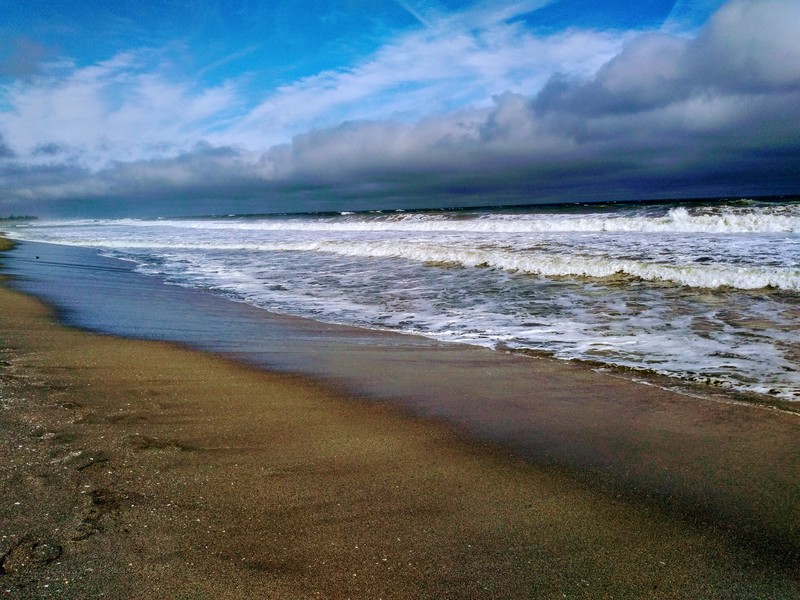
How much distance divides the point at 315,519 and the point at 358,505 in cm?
21

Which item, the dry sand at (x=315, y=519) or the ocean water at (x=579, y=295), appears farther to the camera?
the ocean water at (x=579, y=295)

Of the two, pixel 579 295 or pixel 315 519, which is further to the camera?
pixel 579 295

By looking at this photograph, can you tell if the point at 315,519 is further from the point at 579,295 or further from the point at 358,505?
the point at 579,295

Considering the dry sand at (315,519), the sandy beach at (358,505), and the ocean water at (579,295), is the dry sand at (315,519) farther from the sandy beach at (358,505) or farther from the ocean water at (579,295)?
the ocean water at (579,295)

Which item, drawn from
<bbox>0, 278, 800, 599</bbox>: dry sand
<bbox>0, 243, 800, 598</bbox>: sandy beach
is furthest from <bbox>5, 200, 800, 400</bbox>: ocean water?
<bbox>0, 278, 800, 599</bbox>: dry sand

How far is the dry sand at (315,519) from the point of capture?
5.54 ft

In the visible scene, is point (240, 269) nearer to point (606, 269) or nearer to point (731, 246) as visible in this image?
point (606, 269)

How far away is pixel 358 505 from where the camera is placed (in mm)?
2180

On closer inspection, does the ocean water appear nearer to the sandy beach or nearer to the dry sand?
the sandy beach

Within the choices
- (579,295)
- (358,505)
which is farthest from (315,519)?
(579,295)

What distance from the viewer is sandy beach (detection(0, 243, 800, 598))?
170cm

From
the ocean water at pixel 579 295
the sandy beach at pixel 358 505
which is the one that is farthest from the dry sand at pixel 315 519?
the ocean water at pixel 579 295

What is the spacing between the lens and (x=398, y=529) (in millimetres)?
2004

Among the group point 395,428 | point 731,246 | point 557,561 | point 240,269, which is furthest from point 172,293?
A: point 731,246
